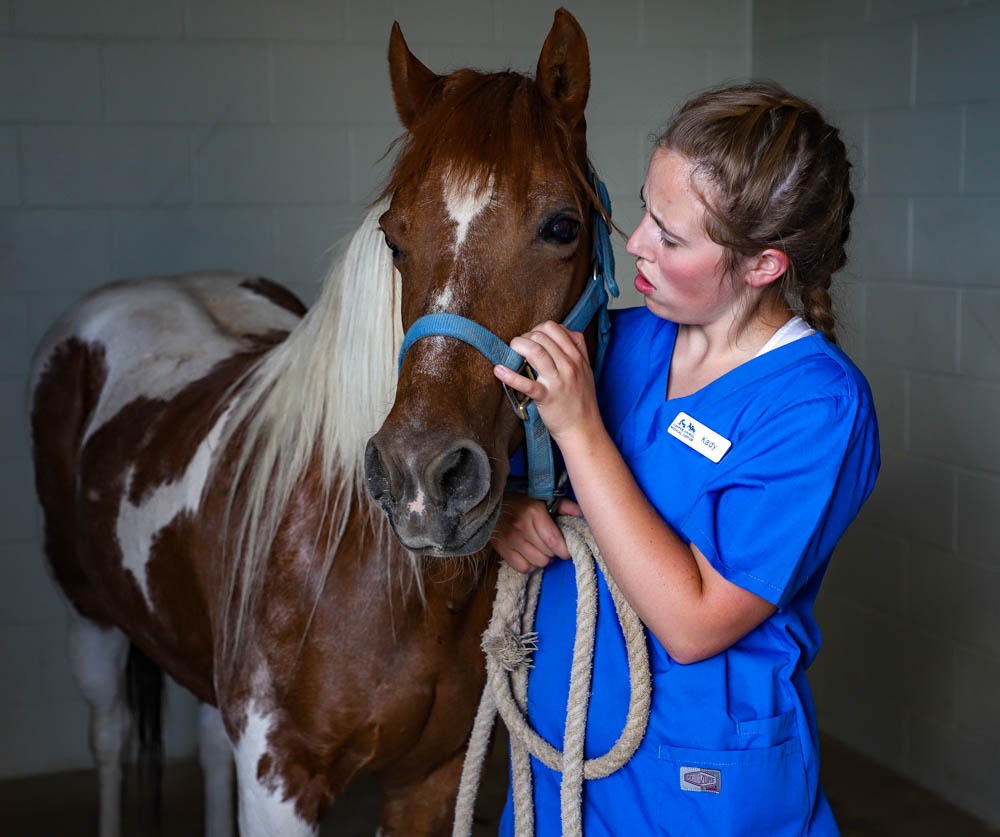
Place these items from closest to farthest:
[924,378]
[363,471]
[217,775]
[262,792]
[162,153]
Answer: [363,471], [262,792], [217,775], [924,378], [162,153]

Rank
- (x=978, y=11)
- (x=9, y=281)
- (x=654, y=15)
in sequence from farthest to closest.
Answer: (x=654, y=15) → (x=9, y=281) → (x=978, y=11)

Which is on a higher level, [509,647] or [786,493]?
[786,493]

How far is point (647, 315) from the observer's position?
129 cm

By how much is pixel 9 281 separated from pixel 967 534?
2.56 m

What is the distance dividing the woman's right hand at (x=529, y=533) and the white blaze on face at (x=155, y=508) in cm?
66

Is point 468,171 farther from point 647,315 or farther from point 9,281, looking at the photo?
point 9,281

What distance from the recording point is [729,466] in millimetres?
1070

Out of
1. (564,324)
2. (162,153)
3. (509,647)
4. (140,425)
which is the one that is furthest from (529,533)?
(162,153)

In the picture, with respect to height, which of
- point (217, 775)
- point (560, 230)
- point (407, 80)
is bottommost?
point (217, 775)

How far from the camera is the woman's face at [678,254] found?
107 cm

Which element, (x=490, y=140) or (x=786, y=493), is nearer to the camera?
(x=786, y=493)

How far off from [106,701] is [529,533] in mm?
1672

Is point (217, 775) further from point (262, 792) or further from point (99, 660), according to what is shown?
point (262, 792)

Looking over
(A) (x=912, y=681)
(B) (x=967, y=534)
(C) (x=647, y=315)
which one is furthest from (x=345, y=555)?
(A) (x=912, y=681)
